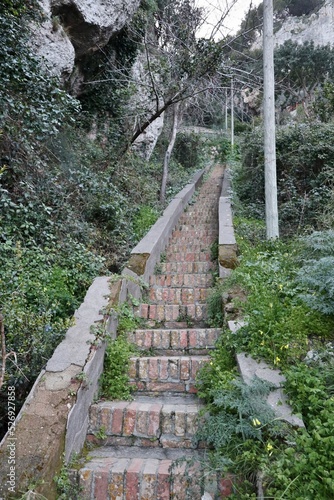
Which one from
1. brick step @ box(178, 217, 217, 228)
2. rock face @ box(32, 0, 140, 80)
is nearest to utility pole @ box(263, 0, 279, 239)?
brick step @ box(178, 217, 217, 228)

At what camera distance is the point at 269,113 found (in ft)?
20.2

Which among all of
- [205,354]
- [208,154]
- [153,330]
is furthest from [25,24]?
[208,154]

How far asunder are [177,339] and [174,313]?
548 mm

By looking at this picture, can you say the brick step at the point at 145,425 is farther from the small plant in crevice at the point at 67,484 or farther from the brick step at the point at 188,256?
the brick step at the point at 188,256

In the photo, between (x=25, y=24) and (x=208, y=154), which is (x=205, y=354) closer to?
(x=25, y=24)

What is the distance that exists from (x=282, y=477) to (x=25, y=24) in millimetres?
7147

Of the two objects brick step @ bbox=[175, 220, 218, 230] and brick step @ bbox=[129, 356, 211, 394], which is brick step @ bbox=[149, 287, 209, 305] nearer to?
brick step @ bbox=[129, 356, 211, 394]

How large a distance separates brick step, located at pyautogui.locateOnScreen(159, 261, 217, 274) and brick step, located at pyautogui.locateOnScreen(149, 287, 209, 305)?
2.72 ft

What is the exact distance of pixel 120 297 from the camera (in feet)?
13.6

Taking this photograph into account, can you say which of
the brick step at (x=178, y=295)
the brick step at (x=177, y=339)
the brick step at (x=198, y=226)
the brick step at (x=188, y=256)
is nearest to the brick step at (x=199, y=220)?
the brick step at (x=198, y=226)

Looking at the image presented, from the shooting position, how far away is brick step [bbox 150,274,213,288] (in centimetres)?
521

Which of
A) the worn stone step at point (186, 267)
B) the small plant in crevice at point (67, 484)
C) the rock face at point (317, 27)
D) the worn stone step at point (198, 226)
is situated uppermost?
the rock face at point (317, 27)

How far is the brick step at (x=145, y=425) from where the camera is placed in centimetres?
283

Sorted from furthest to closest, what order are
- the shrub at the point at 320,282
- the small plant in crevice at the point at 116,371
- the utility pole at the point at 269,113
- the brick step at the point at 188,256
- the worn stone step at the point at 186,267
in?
the brick step at the point at 188,256 < the utility pole at the point at 269,113 < the worn stone step at the point at 186,267 < the small plant in crevice at the point at 116,371 < the shrub at the point at 320,282
